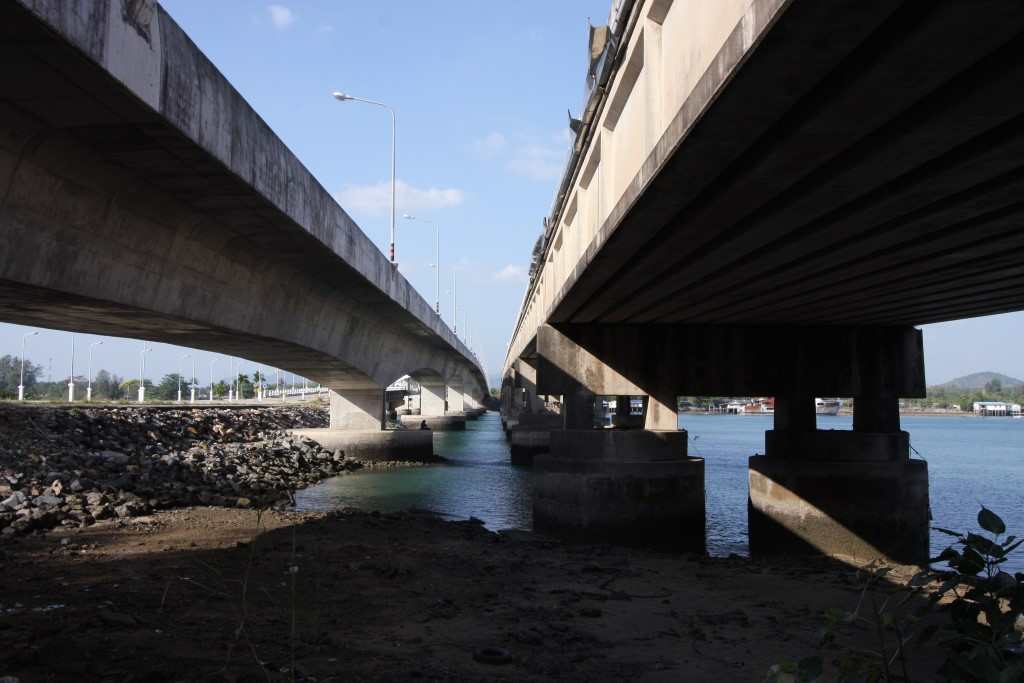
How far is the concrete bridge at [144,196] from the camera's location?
7.71 meters

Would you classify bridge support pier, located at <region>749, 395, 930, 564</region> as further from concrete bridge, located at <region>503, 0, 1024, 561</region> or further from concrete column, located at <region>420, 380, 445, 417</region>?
concrete column, located at <region>420, 380, 445, 417</region>

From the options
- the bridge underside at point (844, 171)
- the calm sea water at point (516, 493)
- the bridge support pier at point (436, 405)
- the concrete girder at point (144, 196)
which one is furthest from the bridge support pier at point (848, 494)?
the bridge support pier at point (436, 405)

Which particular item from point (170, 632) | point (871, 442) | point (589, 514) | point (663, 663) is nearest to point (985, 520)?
point (663, 663)

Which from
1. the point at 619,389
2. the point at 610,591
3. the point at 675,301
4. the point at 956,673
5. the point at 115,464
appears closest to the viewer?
the point at 956,673

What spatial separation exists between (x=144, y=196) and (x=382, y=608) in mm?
6984

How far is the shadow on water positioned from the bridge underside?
11.5 meters

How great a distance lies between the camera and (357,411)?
41844 mm

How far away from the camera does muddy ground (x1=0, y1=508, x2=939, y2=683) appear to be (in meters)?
7.37

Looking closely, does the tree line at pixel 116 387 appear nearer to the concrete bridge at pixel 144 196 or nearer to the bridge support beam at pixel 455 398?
the bridge support beam at pixel 455 398

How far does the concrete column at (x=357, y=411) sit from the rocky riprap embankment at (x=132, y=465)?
2524 mm

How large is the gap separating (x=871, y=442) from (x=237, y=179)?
633 inches

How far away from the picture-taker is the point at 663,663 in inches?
330

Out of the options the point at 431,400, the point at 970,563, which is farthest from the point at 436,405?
the point at 970,563

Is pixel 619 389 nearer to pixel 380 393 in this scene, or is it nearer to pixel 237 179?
pixel 237 179
